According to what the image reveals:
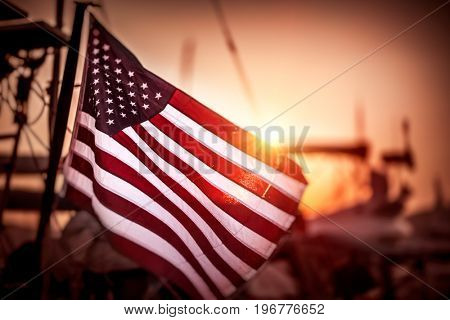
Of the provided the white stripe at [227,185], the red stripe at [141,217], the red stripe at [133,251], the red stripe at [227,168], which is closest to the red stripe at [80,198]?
the red stripe at [133,251]

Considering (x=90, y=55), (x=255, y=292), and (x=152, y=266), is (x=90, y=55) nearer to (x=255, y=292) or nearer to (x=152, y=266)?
(x=152, y=266)

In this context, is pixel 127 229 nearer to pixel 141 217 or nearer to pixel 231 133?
pixel 141 217

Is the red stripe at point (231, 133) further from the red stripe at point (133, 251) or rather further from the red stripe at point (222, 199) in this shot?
the red stripe at point (133, 251)

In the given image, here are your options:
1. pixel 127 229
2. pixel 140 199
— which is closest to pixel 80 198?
pixel 127 229

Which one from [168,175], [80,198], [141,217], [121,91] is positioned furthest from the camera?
[80,198]

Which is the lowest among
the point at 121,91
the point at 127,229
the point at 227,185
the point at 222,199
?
the point at 127,229

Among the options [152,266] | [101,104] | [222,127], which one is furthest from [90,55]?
[152,266]
